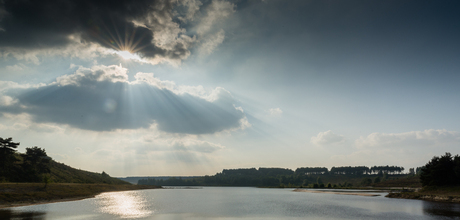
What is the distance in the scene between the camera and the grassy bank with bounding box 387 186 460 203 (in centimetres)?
6969

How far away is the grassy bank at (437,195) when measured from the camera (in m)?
69.7

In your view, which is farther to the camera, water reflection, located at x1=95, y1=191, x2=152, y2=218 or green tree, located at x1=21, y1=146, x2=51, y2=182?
green tree, located at x1=21, y1=146, x2=51, y2=182

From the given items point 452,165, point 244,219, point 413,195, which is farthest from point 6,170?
point 452,165

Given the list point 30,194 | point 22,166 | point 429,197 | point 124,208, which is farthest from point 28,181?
point 429,197

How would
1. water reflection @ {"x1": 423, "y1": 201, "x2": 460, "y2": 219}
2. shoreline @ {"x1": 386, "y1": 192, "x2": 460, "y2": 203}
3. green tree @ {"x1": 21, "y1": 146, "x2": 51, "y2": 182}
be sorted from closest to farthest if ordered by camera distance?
water reflection @ {"x1": 423, "y1": 201, "x2": 460, "y2": 219}
shoreline @ {"x1": 386, "y1": 192, "x2": 460, "y2": 203}
green tree @ {"x1": 21, "y1": 146, "x2": 51, "y2": 182}

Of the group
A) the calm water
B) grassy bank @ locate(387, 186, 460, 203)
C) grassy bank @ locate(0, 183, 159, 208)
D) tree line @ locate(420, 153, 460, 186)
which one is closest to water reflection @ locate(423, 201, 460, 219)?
the calm water

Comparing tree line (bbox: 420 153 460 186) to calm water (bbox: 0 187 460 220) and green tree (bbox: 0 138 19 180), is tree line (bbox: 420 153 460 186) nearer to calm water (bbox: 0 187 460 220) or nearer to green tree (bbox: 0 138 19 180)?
calm water (bbox: 0 187 460 220)

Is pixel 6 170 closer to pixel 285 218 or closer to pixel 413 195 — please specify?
pixel 285 218

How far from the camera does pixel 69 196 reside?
78.8m

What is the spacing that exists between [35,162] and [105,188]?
4500 centimetres

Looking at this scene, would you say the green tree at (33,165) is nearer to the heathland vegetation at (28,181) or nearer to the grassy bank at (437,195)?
the heathland vegetation at (28,181)

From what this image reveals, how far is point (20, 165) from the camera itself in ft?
293

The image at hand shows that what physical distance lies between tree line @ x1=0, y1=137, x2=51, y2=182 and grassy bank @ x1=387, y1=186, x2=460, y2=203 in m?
124

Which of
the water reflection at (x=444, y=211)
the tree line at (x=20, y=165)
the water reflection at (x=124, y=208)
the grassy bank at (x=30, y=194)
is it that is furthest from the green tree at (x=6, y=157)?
the water reflection at (x=444, y=211)
